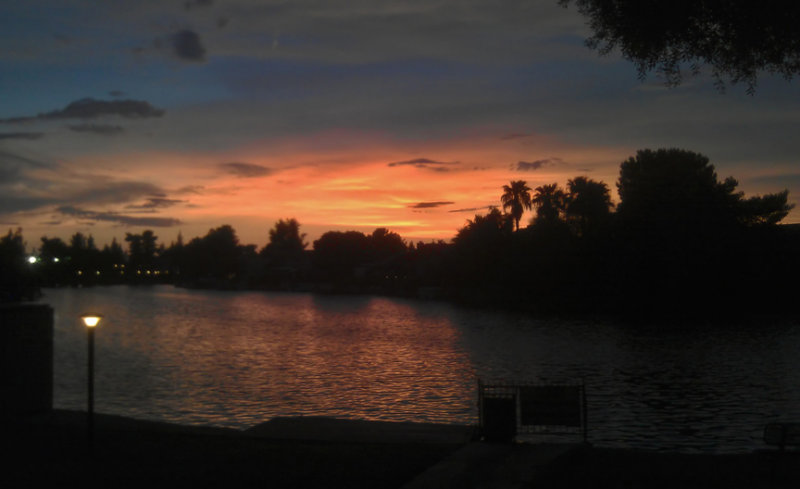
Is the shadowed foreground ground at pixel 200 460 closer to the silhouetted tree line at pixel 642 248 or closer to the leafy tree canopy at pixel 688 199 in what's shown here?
the silhouetted tree line at pixel 642 248

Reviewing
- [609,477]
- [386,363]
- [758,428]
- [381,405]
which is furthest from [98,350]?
[609,477]

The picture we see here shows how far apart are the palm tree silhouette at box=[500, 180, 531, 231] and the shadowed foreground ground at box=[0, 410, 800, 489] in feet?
292

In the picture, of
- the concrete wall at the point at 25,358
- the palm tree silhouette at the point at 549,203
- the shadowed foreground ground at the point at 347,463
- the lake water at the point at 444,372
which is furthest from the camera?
the palm tree silhouette at the point at 549,203

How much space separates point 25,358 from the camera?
60.7ft

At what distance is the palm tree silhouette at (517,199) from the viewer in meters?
102

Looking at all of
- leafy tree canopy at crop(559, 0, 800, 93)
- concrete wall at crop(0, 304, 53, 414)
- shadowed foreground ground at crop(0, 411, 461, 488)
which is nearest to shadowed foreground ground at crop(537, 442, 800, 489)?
shadowed foreground ground at crop(0, 411, 461, 488)

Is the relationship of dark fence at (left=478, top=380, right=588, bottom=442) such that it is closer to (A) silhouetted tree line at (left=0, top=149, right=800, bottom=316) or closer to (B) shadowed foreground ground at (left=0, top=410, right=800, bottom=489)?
(B) shadowed foreground ground at (left=0, top=410, right=800, bottom=489)

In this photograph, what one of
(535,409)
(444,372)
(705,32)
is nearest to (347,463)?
(535,409)

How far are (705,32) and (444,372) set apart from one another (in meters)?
27.5

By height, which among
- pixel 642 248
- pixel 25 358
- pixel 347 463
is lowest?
pixel 347 463

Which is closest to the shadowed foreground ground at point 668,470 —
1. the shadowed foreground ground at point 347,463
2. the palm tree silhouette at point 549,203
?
the shadowed foreground ground at point 347,463

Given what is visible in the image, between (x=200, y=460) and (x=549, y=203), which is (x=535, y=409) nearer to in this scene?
(x=200, y=460)

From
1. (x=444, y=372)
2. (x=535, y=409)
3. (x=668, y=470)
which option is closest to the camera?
(x=668, y=470)

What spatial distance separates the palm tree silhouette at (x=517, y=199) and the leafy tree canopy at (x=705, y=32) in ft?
291
